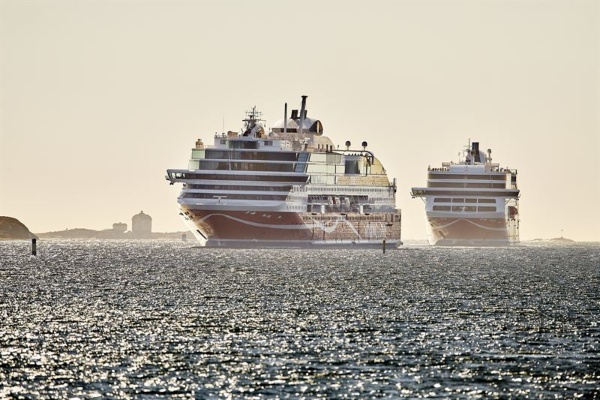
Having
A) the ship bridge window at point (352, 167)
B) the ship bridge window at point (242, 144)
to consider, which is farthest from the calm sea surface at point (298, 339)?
the ship bridge window at point (352, 167)

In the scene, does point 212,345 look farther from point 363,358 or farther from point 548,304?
point 548,304

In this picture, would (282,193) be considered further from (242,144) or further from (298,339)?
(298,339)

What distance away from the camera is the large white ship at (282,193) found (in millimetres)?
168000

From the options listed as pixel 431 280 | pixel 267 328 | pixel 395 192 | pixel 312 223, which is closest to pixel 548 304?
pixel 267 328

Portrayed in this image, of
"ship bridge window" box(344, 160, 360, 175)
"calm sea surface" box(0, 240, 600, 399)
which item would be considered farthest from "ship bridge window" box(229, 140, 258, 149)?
"calm sea surface" box(0, 240, 600, 399)

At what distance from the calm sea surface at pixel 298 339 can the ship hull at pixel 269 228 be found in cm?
6697

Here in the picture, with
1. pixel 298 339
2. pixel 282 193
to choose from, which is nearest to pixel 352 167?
pixel 282 193

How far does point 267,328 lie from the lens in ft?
193

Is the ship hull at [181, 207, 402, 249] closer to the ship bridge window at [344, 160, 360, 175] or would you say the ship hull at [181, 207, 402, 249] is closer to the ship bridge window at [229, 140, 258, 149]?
the ship bridge window at [344, 160, 360, 175]

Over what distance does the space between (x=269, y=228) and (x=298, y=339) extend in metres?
116

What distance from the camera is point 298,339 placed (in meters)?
53.8

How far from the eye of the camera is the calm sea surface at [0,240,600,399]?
135 feet

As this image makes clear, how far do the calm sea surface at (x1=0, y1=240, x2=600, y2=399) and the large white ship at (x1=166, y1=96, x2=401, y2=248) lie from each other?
67.6m

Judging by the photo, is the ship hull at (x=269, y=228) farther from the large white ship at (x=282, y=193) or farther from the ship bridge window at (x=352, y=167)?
the ship bridge window at (x=352, y=167)
